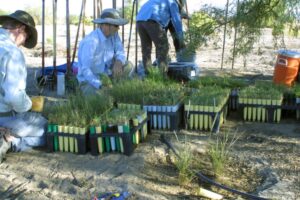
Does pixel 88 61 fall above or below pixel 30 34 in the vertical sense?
below

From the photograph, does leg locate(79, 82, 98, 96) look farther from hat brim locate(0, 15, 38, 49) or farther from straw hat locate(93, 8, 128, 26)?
hat brim locate(0, 15, 38, 49)

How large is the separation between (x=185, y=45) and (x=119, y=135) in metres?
1.82

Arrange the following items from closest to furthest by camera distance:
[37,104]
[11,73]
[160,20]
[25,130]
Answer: [11,73], [25,130], [37,104], [160,20]

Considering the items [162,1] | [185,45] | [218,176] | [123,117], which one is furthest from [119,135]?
[162,1]

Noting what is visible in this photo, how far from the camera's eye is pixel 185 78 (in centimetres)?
594

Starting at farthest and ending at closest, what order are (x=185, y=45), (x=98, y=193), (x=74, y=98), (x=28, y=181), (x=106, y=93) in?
(x=185, y=45) < (x=106, y=93) < (x=74, y=98) < (x=28, y=181) < (x=98, y=193)

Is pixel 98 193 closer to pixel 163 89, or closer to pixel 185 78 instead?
pixel 163 89

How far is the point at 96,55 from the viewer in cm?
509

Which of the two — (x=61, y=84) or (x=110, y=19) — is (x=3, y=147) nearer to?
(x=110, y=19)

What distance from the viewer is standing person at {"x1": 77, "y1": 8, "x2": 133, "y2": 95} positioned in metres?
4.92

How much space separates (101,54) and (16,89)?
5.87 ft

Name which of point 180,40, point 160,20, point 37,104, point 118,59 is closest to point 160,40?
point 160,20

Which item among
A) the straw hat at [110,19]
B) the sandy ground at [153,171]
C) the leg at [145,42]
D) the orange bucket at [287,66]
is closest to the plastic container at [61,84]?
the leg at [145,42]

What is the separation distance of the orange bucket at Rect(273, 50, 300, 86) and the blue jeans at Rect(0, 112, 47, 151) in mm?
3824
